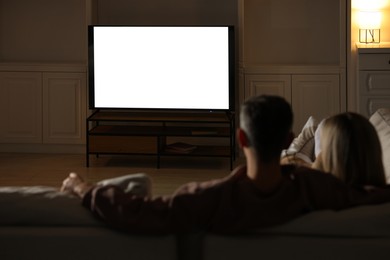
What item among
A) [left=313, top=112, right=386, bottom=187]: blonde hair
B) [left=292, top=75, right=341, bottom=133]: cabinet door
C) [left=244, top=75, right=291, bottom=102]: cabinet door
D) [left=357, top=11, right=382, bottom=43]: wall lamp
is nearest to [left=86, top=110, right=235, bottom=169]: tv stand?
[left=244, top=75, right=291, bottom=102]: cabinet door

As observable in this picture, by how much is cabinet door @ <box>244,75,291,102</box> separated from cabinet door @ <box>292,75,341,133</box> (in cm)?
6

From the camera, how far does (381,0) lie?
735 centimetres

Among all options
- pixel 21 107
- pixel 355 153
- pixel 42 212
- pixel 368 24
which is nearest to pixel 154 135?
pixel 21 107

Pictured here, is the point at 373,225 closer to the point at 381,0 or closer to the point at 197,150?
the point at 197,150

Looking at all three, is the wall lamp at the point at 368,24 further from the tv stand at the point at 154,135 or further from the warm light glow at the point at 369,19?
the tv stand at the point at 154,135

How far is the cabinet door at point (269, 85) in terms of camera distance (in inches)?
282

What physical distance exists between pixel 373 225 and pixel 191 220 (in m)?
0.47

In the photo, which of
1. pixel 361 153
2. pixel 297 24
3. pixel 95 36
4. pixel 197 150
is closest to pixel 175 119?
pixel 197 150

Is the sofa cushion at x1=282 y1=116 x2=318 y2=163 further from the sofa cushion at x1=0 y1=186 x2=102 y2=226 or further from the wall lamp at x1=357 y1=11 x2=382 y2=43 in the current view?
the wall lamp at x1=357 y1=11 x2=382 y2=43

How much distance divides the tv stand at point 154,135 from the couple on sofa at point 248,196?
459 centimetres

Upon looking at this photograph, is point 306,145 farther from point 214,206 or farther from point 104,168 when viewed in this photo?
point 104,168

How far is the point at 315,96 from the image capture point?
7164 mm

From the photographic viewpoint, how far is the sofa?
200cm

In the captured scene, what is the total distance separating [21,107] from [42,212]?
5.64 meters
